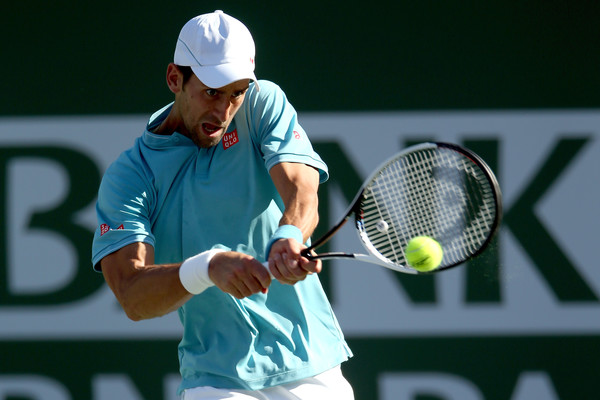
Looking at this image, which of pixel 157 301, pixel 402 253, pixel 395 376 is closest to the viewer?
pixel 157 301

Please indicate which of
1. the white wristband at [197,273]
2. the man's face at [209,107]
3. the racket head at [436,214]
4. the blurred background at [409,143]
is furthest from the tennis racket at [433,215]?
the blurred background at [409,143]

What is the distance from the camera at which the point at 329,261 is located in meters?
4.28

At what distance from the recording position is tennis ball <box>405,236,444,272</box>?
244 cm

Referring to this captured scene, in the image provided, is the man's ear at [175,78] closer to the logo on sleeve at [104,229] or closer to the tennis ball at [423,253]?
the logo on sleeve at [104,229]

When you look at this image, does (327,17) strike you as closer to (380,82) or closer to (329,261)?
(380,82)

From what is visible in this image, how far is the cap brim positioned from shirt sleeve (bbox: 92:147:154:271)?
0.33m

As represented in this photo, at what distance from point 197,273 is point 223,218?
287 mm

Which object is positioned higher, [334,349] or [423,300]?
[334,349]

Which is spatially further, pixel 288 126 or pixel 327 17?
pixel 327 17

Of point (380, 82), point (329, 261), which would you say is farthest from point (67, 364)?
point (380, 82)

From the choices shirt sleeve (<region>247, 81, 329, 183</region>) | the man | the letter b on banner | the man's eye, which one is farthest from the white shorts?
the letter b on banner

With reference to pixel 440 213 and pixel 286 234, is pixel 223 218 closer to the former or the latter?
pixel 286 234

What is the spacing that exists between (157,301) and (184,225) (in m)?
0.24

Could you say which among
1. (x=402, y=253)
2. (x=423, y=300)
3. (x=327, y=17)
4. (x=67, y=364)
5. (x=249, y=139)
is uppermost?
(x=327, y=17)
